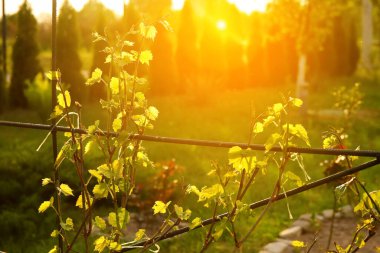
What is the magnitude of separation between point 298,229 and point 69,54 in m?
9.79

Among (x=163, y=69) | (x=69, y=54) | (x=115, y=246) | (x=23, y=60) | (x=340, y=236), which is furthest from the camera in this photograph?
(x=163, y=69)

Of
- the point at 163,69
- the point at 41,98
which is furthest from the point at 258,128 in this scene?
the point at 163,69

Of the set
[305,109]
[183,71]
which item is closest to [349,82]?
[183,71]

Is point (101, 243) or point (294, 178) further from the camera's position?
point (101, 243)

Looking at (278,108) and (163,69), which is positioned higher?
(278,108)

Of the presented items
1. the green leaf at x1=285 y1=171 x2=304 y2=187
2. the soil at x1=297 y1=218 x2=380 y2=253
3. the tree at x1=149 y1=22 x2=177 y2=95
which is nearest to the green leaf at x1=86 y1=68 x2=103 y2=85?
the green leaf at x1=285 y1=171 x2=304 y2=187

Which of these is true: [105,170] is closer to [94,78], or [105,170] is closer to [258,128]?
[94,78]

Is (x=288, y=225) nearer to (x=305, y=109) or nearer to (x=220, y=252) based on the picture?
(x=220, y=252)

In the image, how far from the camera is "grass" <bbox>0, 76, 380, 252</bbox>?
514cm

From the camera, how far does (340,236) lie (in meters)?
5.05

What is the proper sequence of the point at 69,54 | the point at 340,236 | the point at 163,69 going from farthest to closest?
the point at 163,69
the point at 69,54
the point at 340,236

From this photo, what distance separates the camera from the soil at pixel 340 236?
Result: 478 cm

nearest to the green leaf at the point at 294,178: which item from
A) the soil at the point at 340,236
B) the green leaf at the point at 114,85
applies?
the green leaf at the point at 114,85

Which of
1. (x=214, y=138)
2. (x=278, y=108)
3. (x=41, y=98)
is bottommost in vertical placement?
(x=214, y=138)
